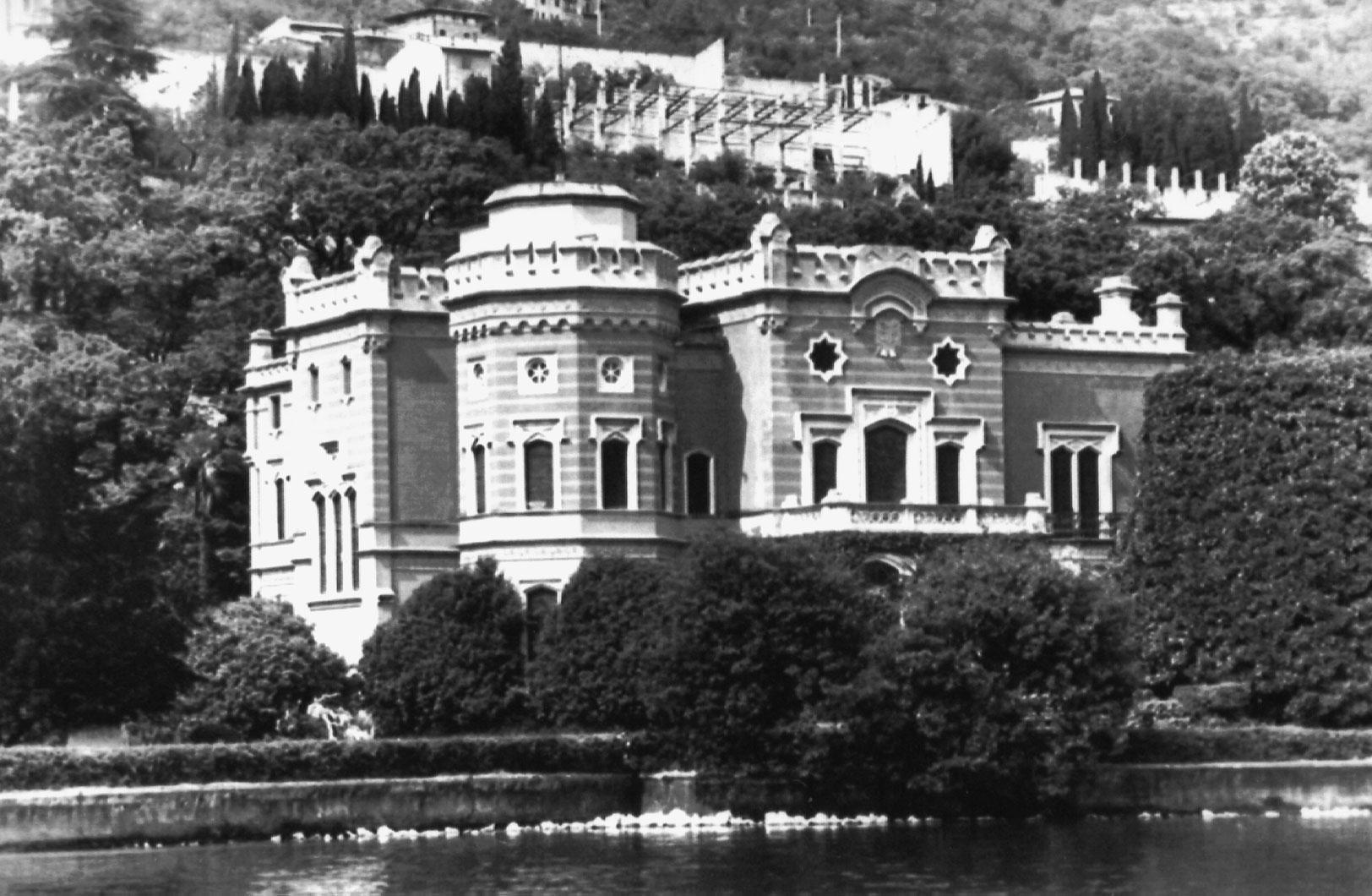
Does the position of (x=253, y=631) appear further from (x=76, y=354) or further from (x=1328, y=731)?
(x=1328, y=731)

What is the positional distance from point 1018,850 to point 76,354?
97.5ft

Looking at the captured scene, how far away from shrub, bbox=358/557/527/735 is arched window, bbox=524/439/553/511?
1.95 metres

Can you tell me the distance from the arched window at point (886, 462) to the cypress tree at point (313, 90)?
2338 inches

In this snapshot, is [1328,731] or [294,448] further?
[294,448]

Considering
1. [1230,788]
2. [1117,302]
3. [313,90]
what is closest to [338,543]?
[1117,302]

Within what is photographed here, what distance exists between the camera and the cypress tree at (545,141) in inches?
4995

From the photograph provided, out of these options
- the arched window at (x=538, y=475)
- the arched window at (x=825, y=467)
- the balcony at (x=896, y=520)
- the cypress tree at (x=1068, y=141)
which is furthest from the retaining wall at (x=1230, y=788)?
the cypress tree at (x=1068, y=141)

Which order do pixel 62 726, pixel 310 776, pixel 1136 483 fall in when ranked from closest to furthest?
pixel 310 776 < pixel 62 726 < pixel 1136 483

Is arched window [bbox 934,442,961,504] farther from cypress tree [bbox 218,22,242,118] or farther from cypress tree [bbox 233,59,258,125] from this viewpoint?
cypress tree [bbox 218,22,242,118]

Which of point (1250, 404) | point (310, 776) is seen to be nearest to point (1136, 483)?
point (1250, 404)

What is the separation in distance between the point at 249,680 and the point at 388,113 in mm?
64559

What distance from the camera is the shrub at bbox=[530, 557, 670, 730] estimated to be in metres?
67.6

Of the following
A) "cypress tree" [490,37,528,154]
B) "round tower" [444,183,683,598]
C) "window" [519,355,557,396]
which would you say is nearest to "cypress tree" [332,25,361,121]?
"cypress tree" [490,37,528,154]

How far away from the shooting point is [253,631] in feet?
235
